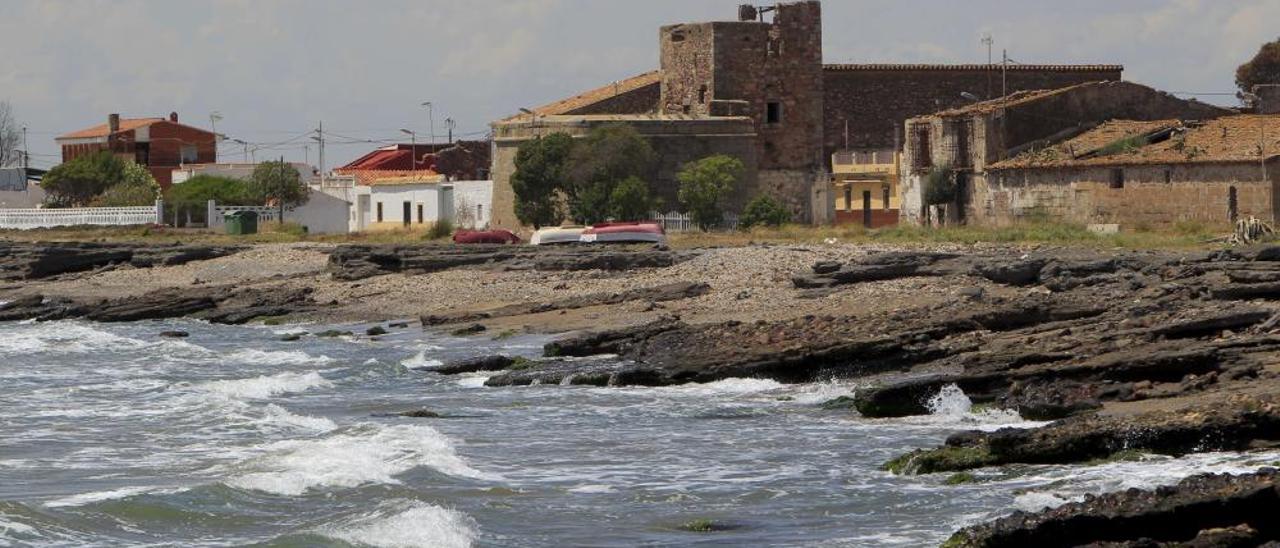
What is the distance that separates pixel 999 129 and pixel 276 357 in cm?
2502

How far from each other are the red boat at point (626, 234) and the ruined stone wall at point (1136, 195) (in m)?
8.06

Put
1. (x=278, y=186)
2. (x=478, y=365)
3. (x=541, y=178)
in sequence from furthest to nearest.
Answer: (x=278, y=186) → (x=541, y=178) → (x=478, y=365)

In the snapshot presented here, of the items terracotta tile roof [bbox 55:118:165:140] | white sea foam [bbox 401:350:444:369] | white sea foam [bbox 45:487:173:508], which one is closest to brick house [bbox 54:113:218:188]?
terracotta tile roof [bbox 55:118:165:140]

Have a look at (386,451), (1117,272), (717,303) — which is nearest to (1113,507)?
(386,451)

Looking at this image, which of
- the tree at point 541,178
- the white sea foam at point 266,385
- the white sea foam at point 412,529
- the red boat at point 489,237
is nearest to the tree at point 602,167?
the tree at point 541,178

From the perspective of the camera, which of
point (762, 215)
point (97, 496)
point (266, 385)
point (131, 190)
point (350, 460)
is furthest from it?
point (131, 190)

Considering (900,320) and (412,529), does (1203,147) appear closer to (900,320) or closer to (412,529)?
(900,320)

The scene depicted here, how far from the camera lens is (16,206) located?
85.6 m

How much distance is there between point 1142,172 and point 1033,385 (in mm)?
26554

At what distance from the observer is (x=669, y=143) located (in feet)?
200

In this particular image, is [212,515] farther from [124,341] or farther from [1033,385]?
[124,341]

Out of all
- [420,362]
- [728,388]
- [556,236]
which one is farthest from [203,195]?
Answer: [728,388]

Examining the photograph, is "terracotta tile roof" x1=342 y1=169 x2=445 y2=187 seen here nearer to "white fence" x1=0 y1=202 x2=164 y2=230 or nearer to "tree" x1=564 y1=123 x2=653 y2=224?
"white fence" x1=0 y1=202 x2=164 y2=230

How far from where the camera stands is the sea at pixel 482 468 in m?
17.1
